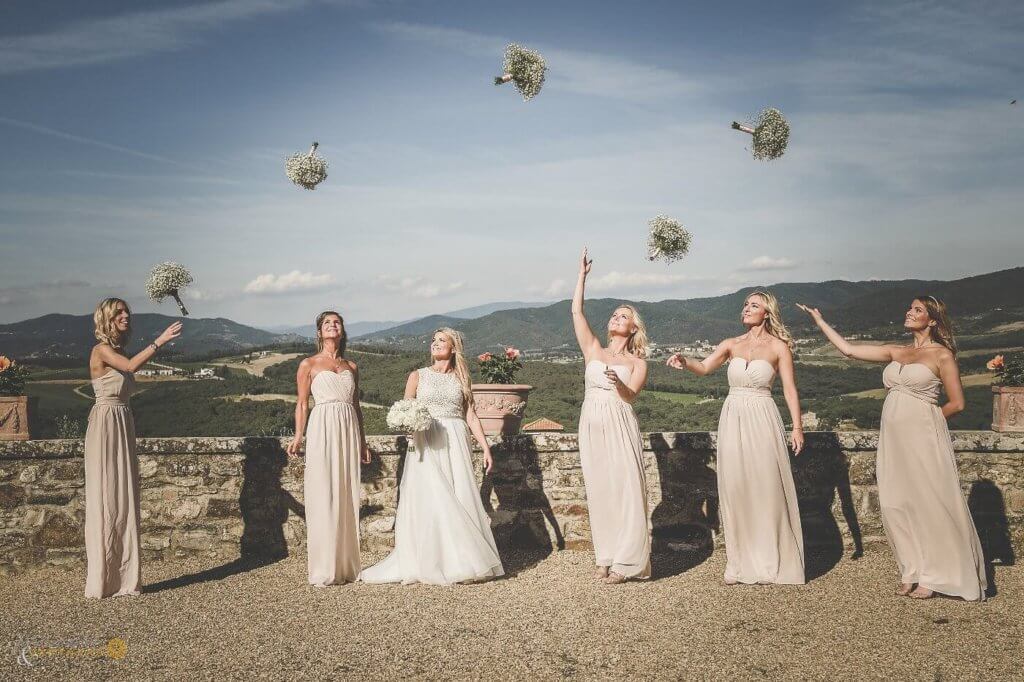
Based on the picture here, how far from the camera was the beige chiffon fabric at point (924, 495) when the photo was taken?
556 cm

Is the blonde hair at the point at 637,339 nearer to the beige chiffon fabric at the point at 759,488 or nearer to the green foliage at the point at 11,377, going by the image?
the beige chiffon fabric at the point at 759,488

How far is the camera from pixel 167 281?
639 centimetres

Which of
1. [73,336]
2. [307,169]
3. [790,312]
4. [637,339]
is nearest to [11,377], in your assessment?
[307,169]

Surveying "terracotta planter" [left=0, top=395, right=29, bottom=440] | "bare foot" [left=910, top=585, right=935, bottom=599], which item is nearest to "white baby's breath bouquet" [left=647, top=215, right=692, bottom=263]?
"bare foot" [left=910, top=585, right=935, bottom=599]

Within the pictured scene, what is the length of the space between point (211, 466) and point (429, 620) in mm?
3121

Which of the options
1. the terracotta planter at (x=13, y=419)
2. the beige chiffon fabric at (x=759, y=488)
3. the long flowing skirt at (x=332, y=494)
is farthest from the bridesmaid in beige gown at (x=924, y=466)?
the terracotta planter at (x=13, y=419)

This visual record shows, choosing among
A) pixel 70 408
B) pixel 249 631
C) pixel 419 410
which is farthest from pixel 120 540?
pixel 70 408

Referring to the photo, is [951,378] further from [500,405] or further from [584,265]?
[500,405]

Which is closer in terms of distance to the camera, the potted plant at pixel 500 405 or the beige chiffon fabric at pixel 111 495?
the beige chiffon fabric at pixel 111 495

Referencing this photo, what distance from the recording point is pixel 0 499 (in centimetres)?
685

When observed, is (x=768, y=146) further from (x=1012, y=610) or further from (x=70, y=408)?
(x=70, y=408)

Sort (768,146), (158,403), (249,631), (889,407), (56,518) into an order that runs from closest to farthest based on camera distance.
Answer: (249,631), (768,146), (889,407), (56,518), (158,403)

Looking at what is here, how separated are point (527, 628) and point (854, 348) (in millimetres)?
3400

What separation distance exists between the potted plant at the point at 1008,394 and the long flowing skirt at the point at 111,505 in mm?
8177
